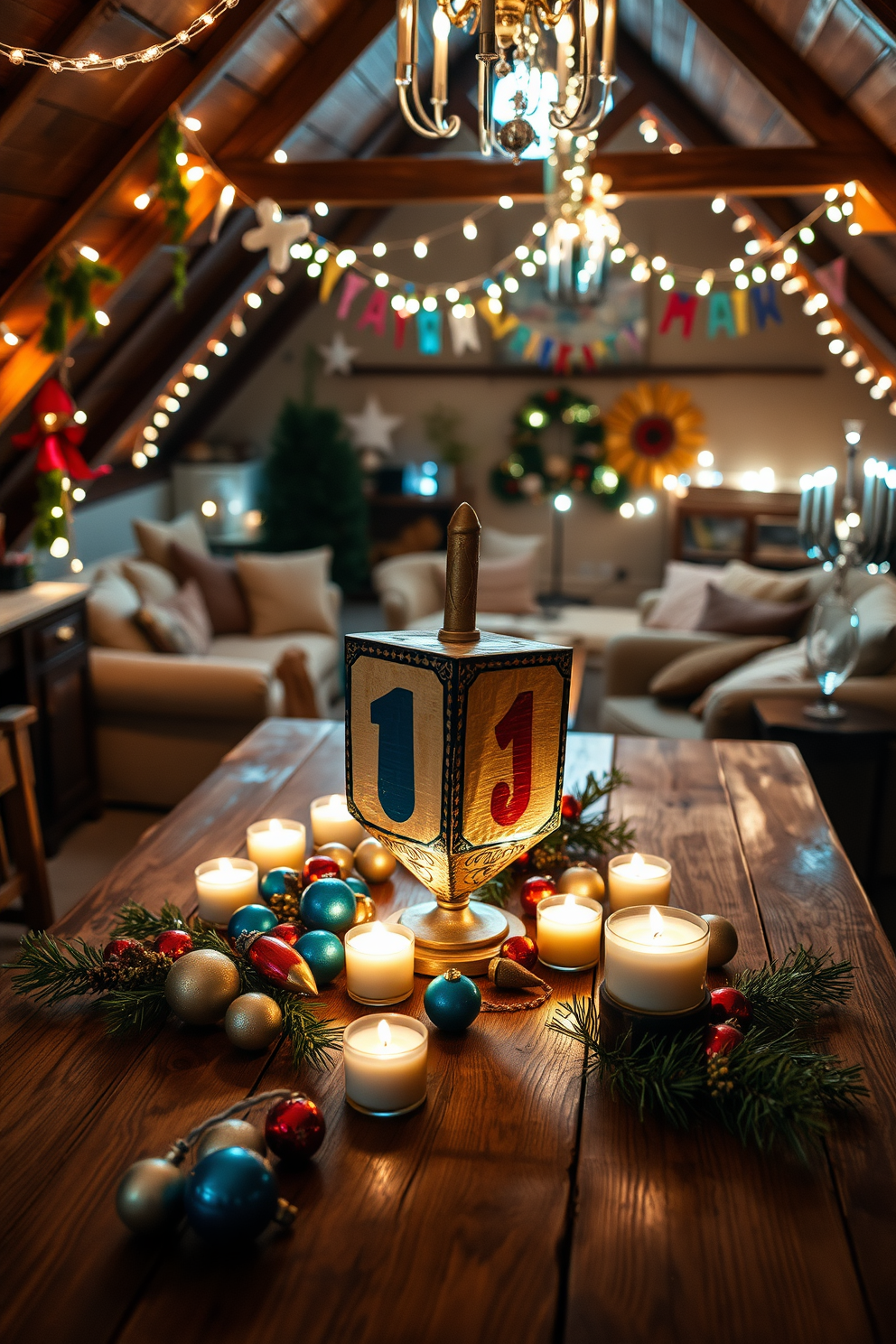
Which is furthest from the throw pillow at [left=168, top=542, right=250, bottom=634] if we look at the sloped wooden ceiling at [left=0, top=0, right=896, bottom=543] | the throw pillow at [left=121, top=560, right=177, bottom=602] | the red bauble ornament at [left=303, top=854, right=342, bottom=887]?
the red bauble ornament at [left=303, top=854, right=342, bottom=887]

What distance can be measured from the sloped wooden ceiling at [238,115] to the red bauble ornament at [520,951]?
81.7 inches

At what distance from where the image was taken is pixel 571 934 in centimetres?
121

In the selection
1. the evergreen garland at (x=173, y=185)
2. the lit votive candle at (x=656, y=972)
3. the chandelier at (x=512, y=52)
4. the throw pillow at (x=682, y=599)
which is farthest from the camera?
the throw pillow at (x=682, y=599)

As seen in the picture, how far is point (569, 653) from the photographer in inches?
46.4

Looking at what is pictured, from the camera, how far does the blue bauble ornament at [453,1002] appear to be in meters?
1.07

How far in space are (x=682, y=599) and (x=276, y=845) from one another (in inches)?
128

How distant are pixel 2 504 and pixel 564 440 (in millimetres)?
3853

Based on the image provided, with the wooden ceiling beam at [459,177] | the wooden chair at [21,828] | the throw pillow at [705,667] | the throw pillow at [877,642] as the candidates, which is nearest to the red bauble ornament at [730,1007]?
the wooden chair at [21,828]

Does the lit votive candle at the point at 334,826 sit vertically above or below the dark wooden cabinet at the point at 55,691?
above

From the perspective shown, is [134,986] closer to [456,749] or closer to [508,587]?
[456,749]

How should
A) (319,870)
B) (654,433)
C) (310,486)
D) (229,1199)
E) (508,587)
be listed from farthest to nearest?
(654,433) → (310,486) → (508,587) → (319,870) → (229,1199)

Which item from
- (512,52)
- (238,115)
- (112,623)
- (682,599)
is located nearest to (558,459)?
(682,599)

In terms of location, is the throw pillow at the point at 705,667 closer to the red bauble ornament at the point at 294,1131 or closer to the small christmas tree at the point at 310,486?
the red bauble ornament at the point at 294,1131

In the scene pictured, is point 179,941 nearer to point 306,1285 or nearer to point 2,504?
point 306,1285
